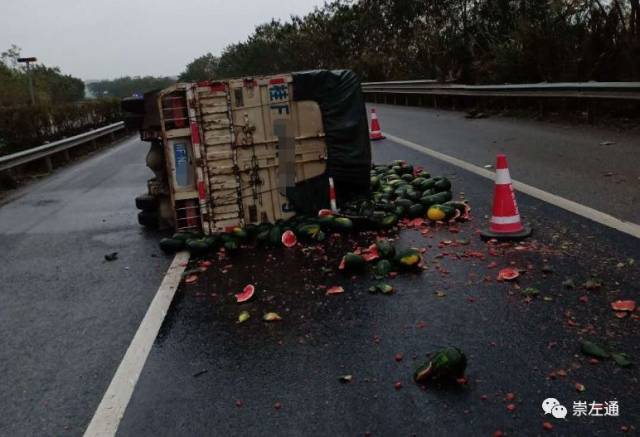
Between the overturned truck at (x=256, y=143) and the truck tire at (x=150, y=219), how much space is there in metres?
0.77

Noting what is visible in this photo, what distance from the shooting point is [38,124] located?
1970 centimetres

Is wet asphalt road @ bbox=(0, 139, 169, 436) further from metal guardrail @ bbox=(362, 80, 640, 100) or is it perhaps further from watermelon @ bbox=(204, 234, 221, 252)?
metal guardrail @ bbox=(362, 80, 640, 100)

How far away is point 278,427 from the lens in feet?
10.7

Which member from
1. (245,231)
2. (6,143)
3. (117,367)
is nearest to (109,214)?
(245,231)

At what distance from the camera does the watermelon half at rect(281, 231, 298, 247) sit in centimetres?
682

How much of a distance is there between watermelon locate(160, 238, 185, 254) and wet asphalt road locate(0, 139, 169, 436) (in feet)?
0.66

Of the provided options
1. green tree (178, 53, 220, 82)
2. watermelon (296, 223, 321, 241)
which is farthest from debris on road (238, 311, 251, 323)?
green tree (178, 53, 220, 82)

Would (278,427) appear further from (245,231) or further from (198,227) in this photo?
(198,227)

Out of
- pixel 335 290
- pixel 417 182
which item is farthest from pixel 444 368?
pixel 417 182

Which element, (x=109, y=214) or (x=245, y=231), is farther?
(x=109, y=214)

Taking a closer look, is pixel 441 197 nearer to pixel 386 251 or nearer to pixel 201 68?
pixel 386 251

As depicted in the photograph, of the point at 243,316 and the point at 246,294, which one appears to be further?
the point at 246,294

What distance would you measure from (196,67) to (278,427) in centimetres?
15429

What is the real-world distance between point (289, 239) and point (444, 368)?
11.6 feet
